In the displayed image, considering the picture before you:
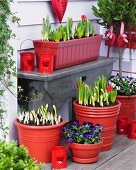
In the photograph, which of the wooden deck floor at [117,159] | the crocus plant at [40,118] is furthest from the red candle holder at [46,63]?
the wooden deck floor at [117,159]

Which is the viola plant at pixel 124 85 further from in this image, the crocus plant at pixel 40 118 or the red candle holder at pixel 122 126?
the crocus plant at pixel 40 118

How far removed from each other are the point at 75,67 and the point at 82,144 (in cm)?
91

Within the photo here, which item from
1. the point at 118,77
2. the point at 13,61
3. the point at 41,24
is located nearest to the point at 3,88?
the point at 13,61

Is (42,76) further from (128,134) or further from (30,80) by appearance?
(128,134)

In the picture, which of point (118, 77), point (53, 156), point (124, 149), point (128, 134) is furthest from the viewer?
point (118, 77)

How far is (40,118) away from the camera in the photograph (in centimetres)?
387

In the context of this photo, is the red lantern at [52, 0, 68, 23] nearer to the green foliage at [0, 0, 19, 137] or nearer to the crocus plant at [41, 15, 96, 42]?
the crocus plant at [41, 15, 96, 42]

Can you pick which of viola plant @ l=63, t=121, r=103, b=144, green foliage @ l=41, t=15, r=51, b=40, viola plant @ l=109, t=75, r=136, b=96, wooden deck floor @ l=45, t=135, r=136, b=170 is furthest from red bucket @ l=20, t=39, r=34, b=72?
viola plant @ l=109, t=75, r=136, b=96

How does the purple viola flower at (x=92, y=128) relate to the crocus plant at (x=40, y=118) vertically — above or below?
below

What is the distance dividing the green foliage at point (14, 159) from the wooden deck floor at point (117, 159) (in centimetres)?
151

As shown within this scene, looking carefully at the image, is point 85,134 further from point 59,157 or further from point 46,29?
point 46,29

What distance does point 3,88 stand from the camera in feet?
12.6

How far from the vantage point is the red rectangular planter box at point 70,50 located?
4.09 m

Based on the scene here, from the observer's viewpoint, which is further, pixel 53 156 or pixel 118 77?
pixel 118 77
